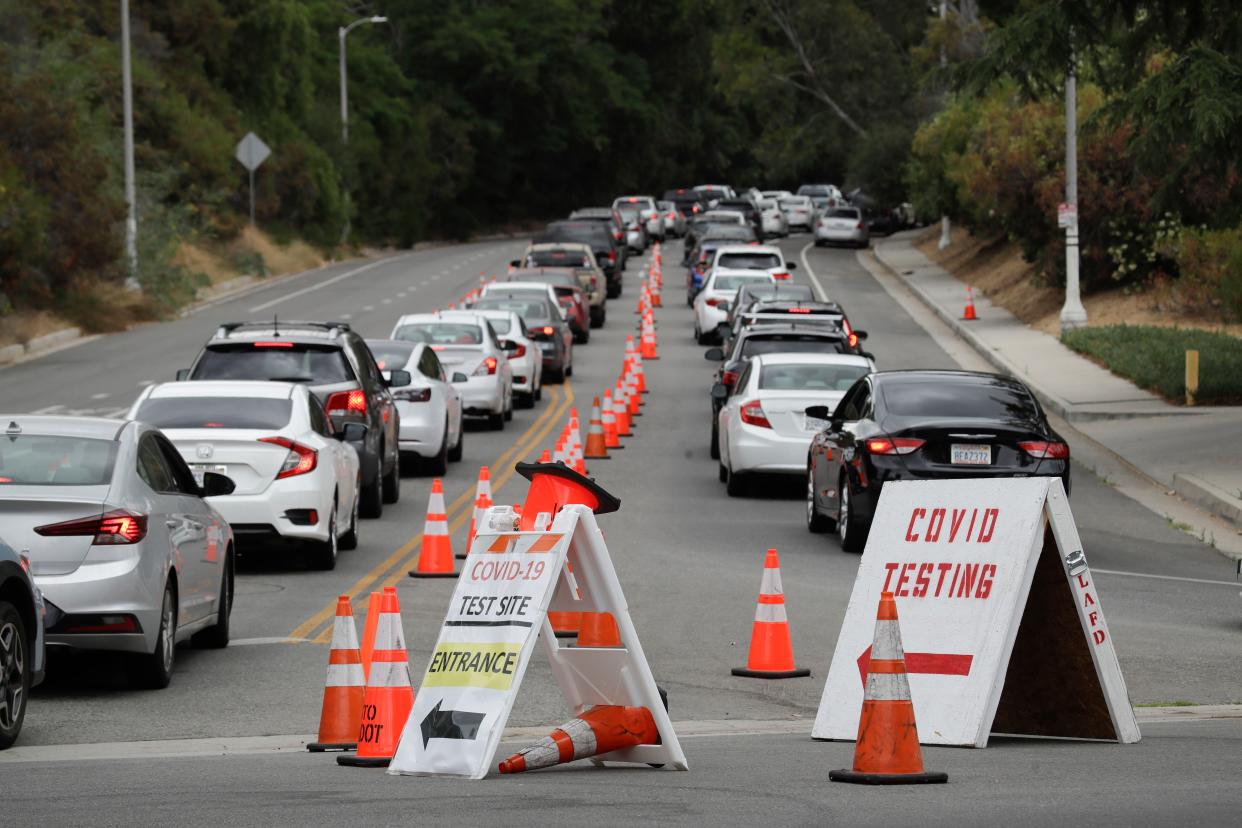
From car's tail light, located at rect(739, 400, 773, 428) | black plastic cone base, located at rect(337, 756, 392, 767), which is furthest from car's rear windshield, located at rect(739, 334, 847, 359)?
black plastic cone base, located at rect(337, 756, 392, 767)

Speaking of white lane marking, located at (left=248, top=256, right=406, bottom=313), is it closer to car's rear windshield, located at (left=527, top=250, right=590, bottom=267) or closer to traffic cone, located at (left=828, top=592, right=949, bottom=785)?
car's rear windshield, located at (left=527, top=250, right=590, bottom=267)

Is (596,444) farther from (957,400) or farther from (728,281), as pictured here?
(728,281)

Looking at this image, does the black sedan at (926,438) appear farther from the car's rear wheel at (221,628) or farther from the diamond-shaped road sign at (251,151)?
the diamond-shaped road sign at (251,151)

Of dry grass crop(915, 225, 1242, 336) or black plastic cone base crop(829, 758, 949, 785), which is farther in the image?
dry grass crop(915, 225, 1242, 336)

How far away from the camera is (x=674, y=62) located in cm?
10894

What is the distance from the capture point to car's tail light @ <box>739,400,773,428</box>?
70.8 ft

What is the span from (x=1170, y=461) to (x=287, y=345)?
1087 centimetres

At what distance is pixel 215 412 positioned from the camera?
54.8ft

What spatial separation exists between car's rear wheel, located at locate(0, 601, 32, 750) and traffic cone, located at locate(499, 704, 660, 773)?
255 cm

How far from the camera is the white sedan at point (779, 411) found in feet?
70.6

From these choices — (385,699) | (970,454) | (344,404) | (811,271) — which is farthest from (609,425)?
(811,271)

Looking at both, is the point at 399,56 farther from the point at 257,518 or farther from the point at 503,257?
the point at 257,518

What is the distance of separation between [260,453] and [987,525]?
27.2 ft

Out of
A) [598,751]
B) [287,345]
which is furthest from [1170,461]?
[598,751]
